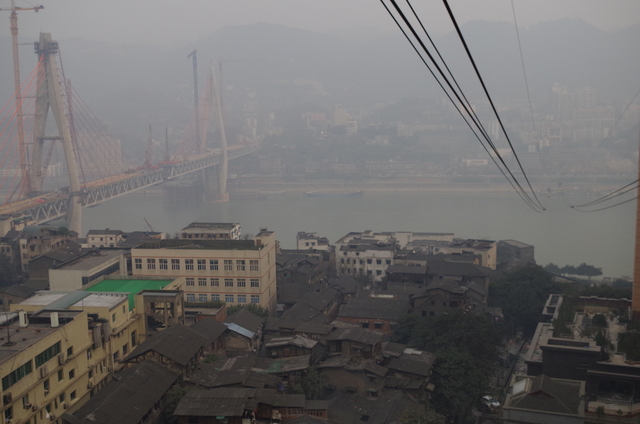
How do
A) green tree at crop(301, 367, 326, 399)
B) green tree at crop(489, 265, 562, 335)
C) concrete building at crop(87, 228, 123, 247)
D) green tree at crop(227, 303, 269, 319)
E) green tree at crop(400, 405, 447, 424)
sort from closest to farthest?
green tree at crop(400, 405, 447, 424) < green tree at crop(301, 367, 326, 399) < green tree at crop(227, 303, 269, 319) < green tree at crop(489, 265, 562, 335) < concrete building at crop(87, 228, 123, 247)

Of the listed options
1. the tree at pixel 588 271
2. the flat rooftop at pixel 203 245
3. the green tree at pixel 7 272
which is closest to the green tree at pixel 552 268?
the tree at pixel 588 271

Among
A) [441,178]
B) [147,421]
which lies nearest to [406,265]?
[147,421]

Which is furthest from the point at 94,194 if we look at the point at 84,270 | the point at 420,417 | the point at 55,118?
the point at 420,417

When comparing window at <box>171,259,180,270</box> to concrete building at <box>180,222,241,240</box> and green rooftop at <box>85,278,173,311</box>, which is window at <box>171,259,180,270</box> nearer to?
green rooftop at <box>85,278,173,311</box>

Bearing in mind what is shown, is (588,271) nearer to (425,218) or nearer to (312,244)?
(312,244)

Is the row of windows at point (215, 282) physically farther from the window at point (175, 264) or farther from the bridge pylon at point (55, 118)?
the bridge pylon at point (55, 118)

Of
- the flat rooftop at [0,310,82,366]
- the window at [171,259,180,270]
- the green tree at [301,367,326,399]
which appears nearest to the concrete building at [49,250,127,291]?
the window at [171,259,180,270]
